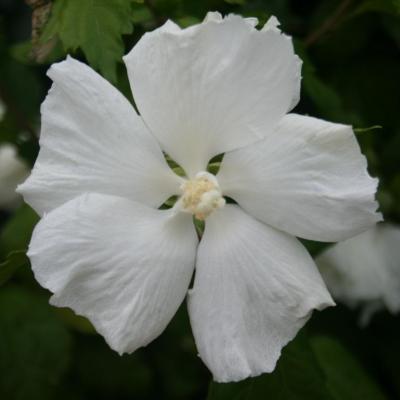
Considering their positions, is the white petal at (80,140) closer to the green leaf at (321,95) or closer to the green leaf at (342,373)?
the green leaf at (321,95)

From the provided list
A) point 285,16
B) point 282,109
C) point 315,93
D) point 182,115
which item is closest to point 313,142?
point 282,109

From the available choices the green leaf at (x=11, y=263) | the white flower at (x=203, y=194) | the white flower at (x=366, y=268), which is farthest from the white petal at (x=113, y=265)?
the white flower at (x=366, y=268)

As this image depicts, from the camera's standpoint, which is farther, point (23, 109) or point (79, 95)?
point (23, 109)

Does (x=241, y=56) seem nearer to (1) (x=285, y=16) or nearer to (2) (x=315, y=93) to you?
(2) (x=315, y=93)

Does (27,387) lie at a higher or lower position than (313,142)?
lower

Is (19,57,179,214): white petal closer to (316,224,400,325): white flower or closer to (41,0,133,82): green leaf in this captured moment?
(41,0,133,82): green leaf

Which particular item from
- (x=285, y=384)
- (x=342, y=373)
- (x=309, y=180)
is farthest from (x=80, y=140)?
(x=342, y=373)

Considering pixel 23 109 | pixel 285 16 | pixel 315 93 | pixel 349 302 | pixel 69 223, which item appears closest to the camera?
pixel 69 223
